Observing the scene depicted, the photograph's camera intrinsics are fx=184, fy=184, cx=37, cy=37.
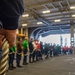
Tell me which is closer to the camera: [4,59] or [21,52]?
[4,59]

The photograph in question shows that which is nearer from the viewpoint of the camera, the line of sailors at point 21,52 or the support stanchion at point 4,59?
the support stanchion at point 4,59

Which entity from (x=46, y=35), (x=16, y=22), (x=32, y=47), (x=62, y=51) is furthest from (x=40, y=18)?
(x=16, y=22)

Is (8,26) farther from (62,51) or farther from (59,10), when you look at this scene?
(62,51)

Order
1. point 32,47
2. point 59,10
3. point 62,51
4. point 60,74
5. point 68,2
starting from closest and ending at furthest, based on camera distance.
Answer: point 60,74
point 32,47
point 68,2
point 59,10
point 62,51

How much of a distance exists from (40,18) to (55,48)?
3.24 m

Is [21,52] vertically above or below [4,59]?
below

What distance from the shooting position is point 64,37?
28.2 metres

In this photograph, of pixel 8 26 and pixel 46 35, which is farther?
pixel 46 35

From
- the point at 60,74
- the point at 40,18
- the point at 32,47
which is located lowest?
the point at 60,74

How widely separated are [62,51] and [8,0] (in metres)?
20.5

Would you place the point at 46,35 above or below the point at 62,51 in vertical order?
above

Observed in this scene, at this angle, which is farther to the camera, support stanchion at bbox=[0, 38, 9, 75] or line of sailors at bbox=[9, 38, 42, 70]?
line of sailors at bbox=[9, 38, 42, 70]

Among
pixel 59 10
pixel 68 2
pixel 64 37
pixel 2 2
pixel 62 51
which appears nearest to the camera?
pixel 2 2

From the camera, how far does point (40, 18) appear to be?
17.8 meters
